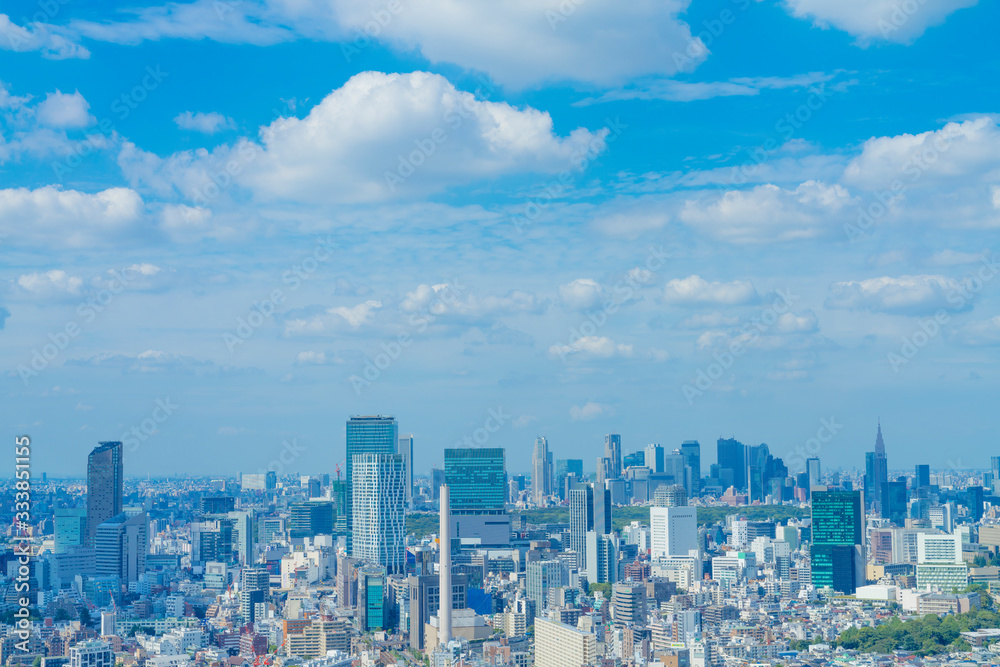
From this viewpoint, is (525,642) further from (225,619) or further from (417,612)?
(225,619)

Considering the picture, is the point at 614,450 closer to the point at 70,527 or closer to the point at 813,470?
the point at 813,470

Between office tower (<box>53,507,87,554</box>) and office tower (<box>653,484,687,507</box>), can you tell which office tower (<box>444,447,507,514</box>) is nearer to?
office tower (<box>653,484,687,507</box>)

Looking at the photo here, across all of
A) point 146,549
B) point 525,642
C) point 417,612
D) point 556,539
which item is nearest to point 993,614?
point 525,642

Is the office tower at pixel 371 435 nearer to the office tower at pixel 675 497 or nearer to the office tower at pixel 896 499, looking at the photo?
the office tower at pixel 675 497

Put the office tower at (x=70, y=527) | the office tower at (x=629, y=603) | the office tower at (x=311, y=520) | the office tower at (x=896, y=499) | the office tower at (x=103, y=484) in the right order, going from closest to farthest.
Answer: the office tower at (x=629, y=603) < the office tower at (x=70, y=527) < the office tower at (x=103, y=484) < the office tower at (x=311, y=520) < the office tower at (x=896, y=499)

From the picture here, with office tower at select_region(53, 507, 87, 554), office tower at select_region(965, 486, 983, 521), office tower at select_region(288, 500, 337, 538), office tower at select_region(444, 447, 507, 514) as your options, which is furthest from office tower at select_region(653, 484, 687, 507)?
office tower at select_region(53, 507, 87, 554)

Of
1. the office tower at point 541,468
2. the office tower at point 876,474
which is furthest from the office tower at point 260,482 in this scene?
the office tower at point 876,474

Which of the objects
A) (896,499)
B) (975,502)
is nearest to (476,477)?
(896,499)
